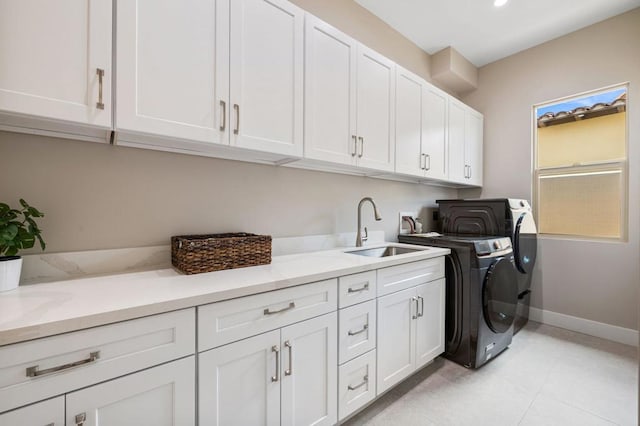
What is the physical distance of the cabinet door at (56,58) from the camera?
90cm

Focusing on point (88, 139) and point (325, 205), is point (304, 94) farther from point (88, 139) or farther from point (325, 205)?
point (88, 139)

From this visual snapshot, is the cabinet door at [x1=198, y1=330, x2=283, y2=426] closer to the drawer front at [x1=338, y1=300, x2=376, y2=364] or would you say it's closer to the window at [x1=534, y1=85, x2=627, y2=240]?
the drawer front at [x1=338, y1=300, x2=376, y2=364]

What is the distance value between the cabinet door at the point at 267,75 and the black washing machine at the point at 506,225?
6.51 ft

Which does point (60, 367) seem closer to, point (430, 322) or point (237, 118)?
point (237, 118)

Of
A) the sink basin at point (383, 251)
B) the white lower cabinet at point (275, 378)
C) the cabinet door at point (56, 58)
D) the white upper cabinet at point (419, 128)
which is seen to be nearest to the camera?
the cabinet door at point (56, 58)

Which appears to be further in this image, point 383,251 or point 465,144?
point 465,144

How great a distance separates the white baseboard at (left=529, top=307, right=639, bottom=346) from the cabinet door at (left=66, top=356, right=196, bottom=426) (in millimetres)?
3452

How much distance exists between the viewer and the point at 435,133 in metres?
2.60

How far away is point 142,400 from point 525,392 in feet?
7.36

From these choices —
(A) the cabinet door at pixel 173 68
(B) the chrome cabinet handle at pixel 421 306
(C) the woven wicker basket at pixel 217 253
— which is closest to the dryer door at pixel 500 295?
(B) the chrome cabinet handle at pixel 421 306

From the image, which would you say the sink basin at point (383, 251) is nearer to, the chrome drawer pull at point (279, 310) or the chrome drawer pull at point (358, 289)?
the chrome drawer pull at point (358, 289)

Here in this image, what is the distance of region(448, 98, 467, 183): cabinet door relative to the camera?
2.82 meters

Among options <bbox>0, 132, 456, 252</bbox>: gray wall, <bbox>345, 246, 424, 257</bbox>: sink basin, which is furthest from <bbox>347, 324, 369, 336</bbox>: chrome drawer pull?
<bbox>0, 132, 456, 252</bbox>: gray wall

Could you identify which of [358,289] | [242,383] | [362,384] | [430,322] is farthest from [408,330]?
[242,383]
